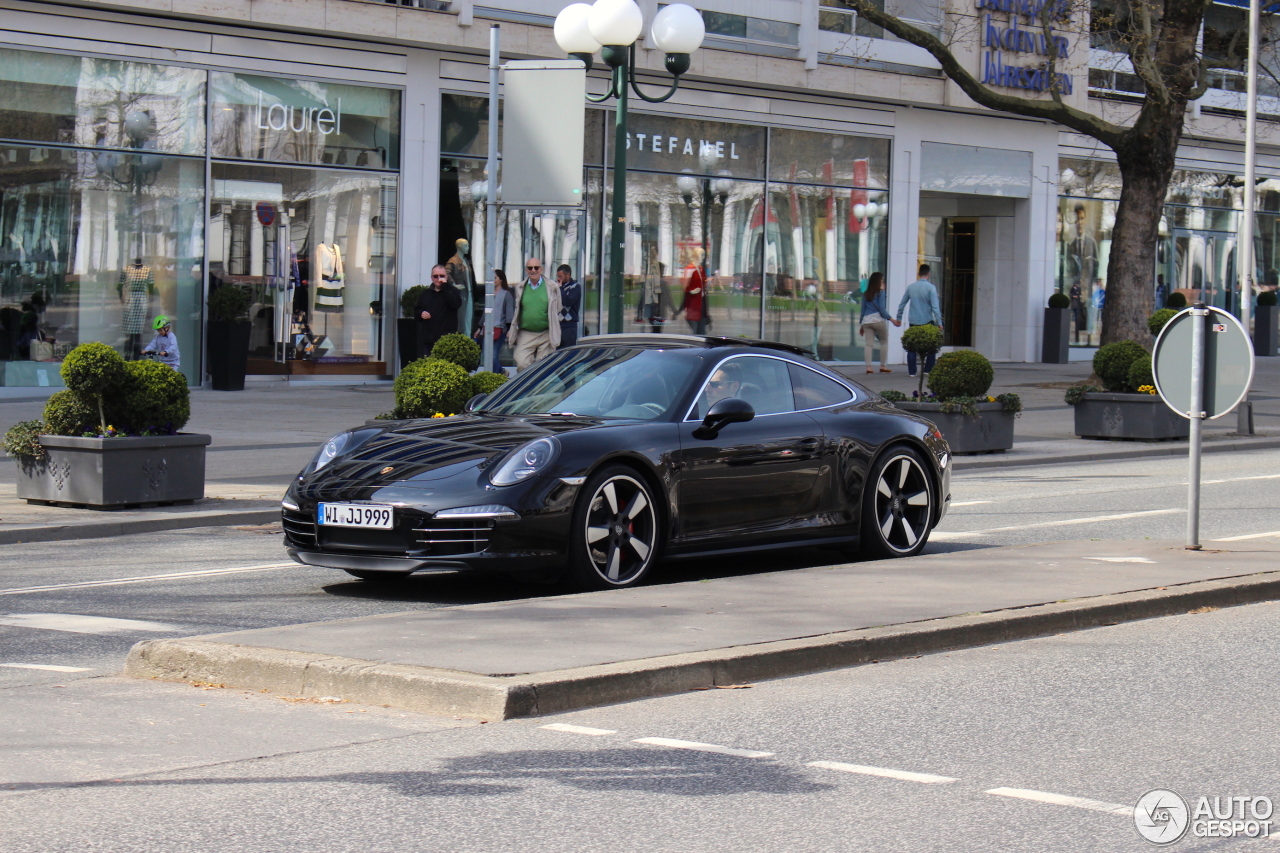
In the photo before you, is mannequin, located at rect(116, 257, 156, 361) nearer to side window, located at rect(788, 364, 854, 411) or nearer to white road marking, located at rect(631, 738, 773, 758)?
side window, located at rect(788, 364, 854, 411)

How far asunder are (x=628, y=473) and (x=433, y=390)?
18.9ft

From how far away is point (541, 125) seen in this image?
1568 centimetres

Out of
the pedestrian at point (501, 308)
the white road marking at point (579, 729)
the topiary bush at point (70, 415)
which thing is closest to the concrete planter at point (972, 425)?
the pedestrian at point (501, 308)

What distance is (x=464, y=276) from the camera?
27.0 m

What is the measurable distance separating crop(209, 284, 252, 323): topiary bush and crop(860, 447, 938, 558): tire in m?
16.0

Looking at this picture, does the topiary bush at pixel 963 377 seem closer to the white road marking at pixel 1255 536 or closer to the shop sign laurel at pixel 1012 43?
the white road marking at pixel 1255 536

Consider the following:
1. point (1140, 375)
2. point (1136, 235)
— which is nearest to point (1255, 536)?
point (1140, 375)

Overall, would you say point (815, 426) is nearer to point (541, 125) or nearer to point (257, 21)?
point (541, 125)

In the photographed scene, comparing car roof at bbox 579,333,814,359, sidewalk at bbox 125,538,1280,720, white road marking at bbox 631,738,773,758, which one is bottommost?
white road marking at bbox 631,738,773,758

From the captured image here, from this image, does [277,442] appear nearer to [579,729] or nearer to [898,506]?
[898,506]

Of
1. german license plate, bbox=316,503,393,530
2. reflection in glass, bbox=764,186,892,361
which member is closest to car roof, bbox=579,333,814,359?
german license plate, bbox=316,503,393,530

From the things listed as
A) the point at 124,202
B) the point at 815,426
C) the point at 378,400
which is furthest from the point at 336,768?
the point at 124,202

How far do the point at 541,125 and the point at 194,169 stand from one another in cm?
1042

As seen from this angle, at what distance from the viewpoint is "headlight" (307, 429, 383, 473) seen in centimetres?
912
